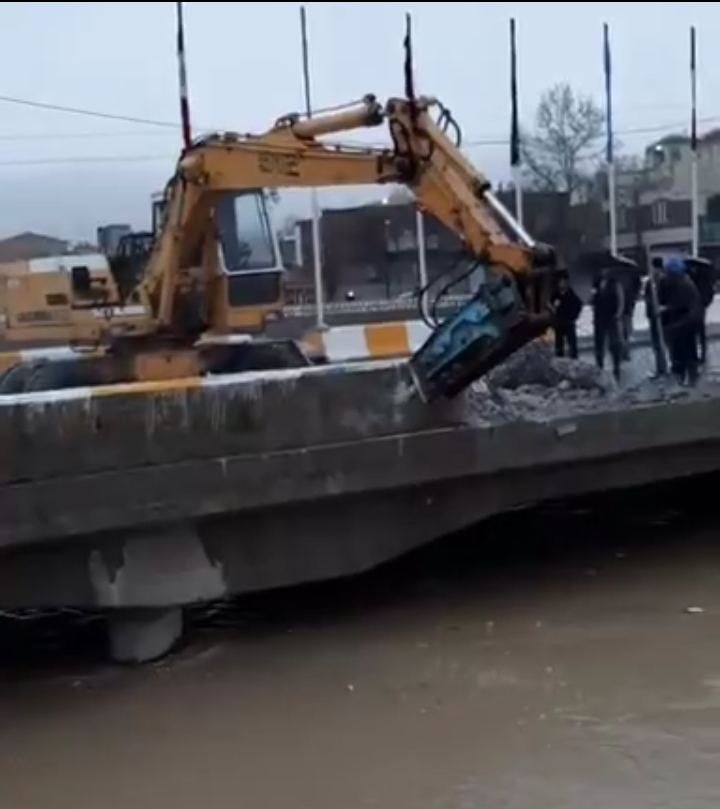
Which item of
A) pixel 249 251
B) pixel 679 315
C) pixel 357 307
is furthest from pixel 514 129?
pixel 679 315

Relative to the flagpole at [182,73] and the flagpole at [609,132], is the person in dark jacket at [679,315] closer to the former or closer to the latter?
the flagpole at [182,73]

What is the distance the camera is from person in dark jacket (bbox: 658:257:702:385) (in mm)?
11859

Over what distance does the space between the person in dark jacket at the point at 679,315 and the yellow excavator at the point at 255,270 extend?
260cm

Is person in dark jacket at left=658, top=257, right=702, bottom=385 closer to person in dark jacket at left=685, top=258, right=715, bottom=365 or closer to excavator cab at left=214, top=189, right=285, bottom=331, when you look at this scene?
person in dark jacket at left=685, top=258, right=715, bottom=365

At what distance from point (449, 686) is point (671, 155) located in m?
22.8

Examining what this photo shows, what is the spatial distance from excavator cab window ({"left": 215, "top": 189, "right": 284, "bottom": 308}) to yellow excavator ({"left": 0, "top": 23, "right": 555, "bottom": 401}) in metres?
0.02

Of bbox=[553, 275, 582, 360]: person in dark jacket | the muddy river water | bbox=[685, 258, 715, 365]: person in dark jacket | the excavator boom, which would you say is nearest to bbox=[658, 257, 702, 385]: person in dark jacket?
bbox=[685, 258, 715, 365]: person in dark jacket

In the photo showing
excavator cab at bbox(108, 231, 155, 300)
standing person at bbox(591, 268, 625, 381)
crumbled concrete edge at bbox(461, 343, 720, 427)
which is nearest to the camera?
crumbled concrete edge at bbox(461, 343, 720, 427)

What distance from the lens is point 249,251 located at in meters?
14.7

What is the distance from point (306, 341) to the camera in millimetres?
18531

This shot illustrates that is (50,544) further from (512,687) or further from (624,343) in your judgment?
(624,343)

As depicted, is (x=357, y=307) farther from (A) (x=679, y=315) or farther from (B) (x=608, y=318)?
(A) (x=679, y=315)

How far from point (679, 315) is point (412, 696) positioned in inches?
215

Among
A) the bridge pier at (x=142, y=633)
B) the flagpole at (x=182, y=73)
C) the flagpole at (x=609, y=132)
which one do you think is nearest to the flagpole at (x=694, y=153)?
the flagpole at (x=609, y=132)
